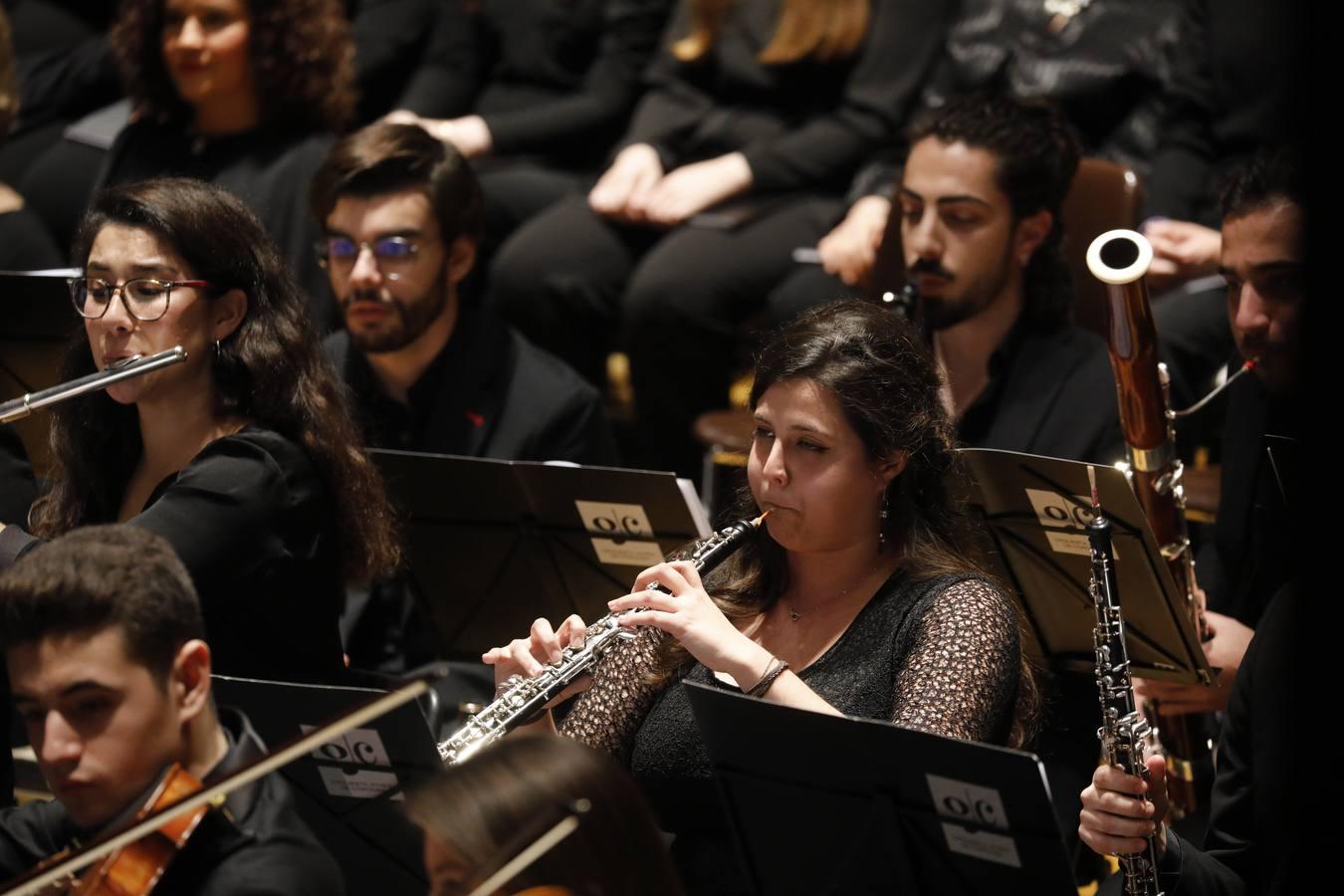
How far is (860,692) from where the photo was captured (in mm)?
1981

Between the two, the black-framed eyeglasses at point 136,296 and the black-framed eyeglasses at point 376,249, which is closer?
the black-framed eyeglasses at point 136,296

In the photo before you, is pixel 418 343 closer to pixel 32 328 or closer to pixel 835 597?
pixel 32 328

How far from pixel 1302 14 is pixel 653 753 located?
4.28 ft

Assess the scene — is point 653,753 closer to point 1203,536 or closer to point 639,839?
point 639,839

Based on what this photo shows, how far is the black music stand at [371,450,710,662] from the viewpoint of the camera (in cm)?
242

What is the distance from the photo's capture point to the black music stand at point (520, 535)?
7.95 ft

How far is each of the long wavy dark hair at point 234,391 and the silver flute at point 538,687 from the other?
17.7 inches

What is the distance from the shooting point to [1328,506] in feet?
3.29

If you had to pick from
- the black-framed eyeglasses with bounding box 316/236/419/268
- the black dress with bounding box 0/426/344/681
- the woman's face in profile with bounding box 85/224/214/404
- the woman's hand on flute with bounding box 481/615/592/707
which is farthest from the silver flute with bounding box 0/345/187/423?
the black-framed eyeglasses with bounding box 316/236/419/268

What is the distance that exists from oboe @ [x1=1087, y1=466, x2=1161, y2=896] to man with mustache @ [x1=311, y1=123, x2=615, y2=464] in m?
1.37

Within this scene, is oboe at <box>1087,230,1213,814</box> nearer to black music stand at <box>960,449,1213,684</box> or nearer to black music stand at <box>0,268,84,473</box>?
black music stand at <box>960,449,1213,684</box>

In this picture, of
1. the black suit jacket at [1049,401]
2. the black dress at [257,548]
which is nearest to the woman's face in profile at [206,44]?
the black dress at [257,548]

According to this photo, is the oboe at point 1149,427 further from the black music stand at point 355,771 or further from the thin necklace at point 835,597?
the black music stand at point 355,771

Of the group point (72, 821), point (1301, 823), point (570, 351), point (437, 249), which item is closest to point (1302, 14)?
point (1301, 823)
